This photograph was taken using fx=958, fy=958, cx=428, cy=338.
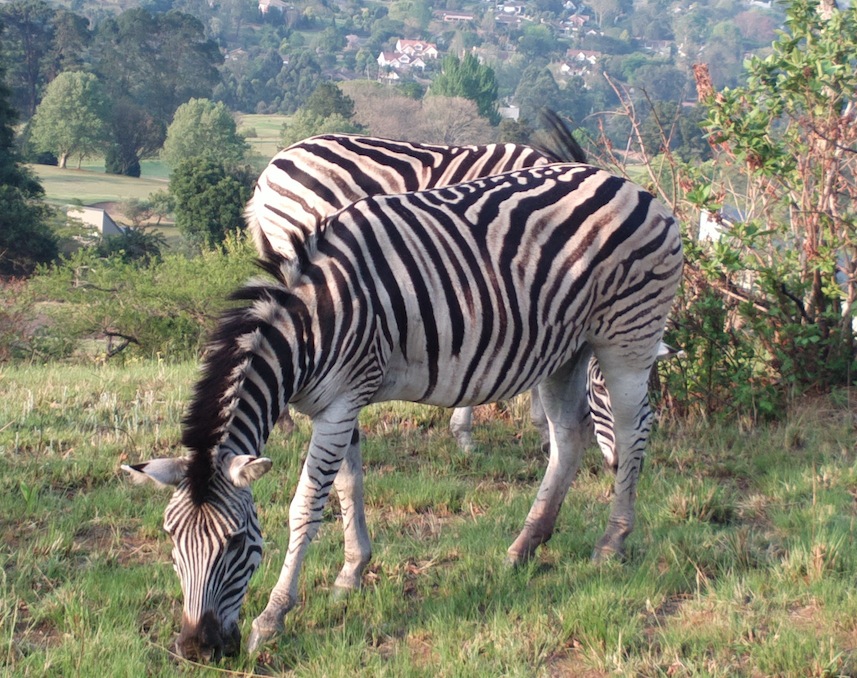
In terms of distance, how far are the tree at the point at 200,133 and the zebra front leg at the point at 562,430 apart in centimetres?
8892

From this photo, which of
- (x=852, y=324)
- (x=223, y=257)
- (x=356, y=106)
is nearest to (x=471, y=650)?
(x=852, y=324)

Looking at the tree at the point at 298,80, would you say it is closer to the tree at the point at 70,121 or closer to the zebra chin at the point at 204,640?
the tree at the point at 70,121

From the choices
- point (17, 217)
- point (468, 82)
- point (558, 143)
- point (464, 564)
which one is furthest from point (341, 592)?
point (468, 82)

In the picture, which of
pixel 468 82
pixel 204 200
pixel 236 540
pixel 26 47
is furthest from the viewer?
pixel 468 82

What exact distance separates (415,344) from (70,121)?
3704 inches

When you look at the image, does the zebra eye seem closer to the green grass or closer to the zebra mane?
the zebra mane

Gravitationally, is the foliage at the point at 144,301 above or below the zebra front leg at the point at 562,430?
below

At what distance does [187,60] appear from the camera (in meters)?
120

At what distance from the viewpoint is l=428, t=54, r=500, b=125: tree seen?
117 m

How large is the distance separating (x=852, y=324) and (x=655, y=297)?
4.33 meters

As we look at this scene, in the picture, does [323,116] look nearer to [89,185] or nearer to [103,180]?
[103,180]

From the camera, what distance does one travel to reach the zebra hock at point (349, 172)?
22.3 ft

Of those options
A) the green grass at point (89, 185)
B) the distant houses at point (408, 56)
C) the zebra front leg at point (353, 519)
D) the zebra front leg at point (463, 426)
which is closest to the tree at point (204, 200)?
the green grass at point (89, 185)

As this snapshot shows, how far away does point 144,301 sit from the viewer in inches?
760
